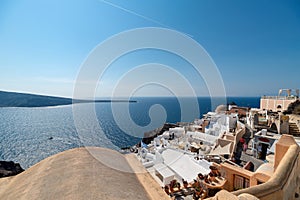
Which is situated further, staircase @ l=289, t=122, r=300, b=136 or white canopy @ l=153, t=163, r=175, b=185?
staircase @ l=289, t=122, r=300, b=136

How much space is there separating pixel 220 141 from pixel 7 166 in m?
18.0

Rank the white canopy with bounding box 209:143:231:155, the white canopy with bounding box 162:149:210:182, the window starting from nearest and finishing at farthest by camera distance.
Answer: the window, the white canopy with bounding box 162:149:210:182, the white canopy with bounding box 209:143:231:155

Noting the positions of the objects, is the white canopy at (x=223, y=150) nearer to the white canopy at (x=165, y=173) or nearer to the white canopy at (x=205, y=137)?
the white canopy at (x=165, y=173)

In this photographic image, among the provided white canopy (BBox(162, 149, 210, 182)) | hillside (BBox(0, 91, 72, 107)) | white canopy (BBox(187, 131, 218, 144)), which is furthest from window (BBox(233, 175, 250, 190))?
hillside (BBox(0, 91, 72, 107))

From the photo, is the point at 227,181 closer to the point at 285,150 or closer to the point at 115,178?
the point at 285,150

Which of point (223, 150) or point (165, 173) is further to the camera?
point (223, 150)

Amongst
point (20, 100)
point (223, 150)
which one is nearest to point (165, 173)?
point (223, 150)

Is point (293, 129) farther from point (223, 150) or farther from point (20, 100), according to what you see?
point (20, 100)

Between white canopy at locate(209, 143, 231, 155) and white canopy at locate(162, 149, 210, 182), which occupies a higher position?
white canopy at locate(209, 143, 231, 155)

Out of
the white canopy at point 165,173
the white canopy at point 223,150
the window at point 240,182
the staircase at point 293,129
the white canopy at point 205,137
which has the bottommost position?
the white canopy at point 165,173

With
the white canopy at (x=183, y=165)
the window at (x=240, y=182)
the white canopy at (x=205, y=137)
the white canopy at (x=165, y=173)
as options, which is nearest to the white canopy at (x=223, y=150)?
the white canopy at (x=183, y=165)

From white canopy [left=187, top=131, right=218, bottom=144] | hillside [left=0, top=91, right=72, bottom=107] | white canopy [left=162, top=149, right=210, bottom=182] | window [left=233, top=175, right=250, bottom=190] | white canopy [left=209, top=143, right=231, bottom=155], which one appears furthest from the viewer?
hillside [left=0, top=91, right=72, bottom=107]

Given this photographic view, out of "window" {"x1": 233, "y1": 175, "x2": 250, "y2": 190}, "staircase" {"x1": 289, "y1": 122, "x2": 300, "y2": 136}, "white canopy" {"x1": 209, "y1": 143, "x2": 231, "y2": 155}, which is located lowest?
"white canopy" {"x1": 209, "y1": 143, "x2": 231, "y2": 155}

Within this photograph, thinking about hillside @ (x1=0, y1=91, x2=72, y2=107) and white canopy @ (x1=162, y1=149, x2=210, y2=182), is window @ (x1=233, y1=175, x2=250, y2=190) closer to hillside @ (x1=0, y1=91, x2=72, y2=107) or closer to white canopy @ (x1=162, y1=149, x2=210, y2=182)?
white canopy @ (x1=162, y1=149, x2=210, y2=182)
